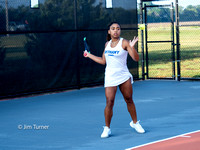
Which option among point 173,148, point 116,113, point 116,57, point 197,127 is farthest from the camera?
point 116,113

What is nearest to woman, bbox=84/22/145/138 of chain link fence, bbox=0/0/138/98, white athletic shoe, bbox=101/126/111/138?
white athletic shoe, bbox=101/126/111/138

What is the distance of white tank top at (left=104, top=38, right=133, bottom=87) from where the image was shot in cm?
862

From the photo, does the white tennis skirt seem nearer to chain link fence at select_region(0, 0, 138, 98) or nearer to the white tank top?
the white tank top

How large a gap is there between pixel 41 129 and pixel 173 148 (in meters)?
2.86

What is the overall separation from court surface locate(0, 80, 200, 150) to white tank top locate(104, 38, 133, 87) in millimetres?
956

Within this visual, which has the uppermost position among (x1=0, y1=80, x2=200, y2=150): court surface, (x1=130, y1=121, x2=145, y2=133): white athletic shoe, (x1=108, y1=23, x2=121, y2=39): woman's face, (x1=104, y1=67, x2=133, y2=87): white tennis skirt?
(x1=108, y1=23, x2=121, y2=39): woman's face

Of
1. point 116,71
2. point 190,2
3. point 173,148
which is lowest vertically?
point 173,148

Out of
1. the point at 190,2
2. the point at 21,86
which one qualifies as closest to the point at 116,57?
the point at 21,86

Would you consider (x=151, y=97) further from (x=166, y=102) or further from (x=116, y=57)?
(x=116, y=57)

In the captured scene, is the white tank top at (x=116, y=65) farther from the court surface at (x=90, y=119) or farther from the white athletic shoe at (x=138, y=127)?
the court surface at (x=90, y=119)

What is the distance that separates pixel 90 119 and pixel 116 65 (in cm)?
217

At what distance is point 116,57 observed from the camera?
8.62 metres

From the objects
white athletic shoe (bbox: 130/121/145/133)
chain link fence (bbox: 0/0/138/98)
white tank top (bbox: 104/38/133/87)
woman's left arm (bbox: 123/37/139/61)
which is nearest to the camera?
woman's left arm (bbox: 123/37/139/61)

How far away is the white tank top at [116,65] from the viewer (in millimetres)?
8625
